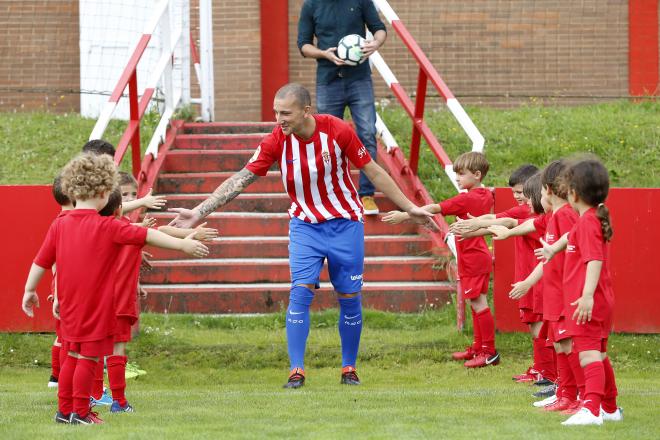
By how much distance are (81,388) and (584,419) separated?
105 inches

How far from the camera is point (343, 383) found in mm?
8438

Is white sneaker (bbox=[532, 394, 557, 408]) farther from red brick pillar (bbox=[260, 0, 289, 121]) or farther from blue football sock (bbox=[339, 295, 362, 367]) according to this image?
red brick pillar (bbox=[260, 0, 289, 121])

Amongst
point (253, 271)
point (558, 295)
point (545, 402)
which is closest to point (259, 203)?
point (253, 271)

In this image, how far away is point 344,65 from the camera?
36.4 feet

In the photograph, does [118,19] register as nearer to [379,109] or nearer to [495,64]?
[379,109]

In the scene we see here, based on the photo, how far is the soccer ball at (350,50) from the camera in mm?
10945

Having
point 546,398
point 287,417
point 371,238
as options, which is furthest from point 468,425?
point 371,238

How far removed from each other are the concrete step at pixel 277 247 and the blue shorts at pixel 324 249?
2874 millimetres

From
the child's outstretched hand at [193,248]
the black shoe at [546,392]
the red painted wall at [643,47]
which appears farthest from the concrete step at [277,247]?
the red painted wall at [643,47]

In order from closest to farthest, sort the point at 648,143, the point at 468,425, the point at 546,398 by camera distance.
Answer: the point at 468,425
the point at 546,398
the point at 648,143

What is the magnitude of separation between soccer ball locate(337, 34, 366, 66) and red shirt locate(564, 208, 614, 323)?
4850 mm

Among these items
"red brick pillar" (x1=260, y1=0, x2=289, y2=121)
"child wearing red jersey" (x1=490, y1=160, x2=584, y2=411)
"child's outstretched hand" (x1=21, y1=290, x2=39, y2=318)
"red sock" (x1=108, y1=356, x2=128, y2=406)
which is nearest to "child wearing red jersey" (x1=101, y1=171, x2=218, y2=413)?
"red sock" (x1=108, y1=356, x2=128, y2=406)

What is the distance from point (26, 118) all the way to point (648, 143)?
7.49m

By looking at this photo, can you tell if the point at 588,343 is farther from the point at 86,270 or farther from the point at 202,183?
the point at 202,183
